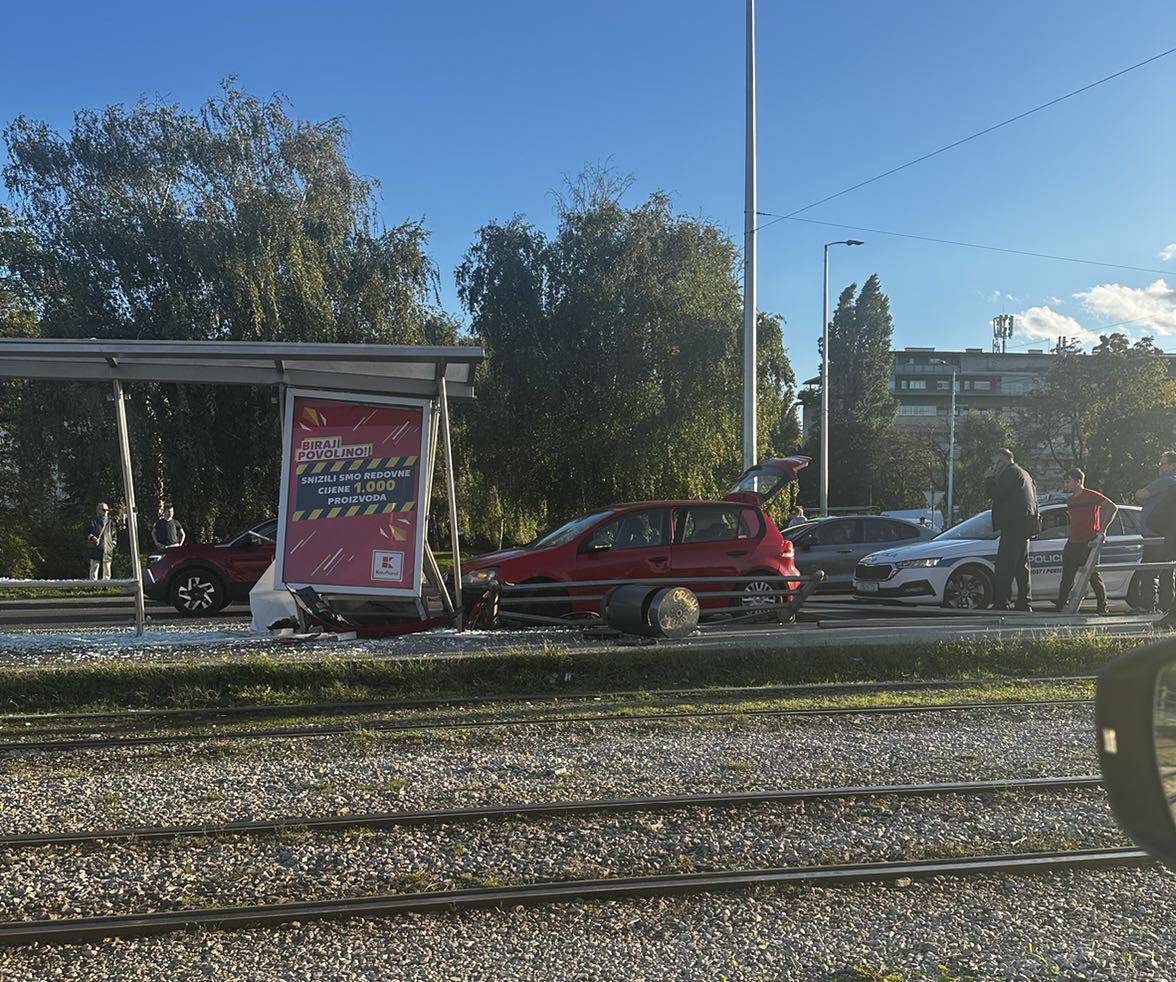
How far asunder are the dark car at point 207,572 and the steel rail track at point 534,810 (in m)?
11.0

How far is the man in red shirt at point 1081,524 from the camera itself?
11867 millimetres

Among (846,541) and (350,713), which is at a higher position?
(846,541)

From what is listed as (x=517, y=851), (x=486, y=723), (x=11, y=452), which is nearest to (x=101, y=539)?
(x=11, y=452)

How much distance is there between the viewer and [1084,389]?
153ft

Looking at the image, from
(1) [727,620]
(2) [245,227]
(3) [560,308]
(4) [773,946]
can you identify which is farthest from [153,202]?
(4) [773,946]

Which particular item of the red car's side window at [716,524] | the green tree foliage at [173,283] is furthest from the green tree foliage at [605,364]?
the red car's side window at [716,524]

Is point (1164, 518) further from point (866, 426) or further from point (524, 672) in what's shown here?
point (866, 426)

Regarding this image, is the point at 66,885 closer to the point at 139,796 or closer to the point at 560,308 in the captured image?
the point at 139,796

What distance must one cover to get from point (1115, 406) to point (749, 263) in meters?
34.9

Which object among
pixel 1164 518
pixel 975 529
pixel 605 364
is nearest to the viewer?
pixel 1164 518

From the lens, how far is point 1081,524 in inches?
471

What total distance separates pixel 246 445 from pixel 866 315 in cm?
5452

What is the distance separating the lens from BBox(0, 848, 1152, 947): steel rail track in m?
3.69

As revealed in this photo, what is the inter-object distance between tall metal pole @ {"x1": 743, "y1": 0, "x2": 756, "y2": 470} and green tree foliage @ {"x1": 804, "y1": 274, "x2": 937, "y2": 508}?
39.9 metres
